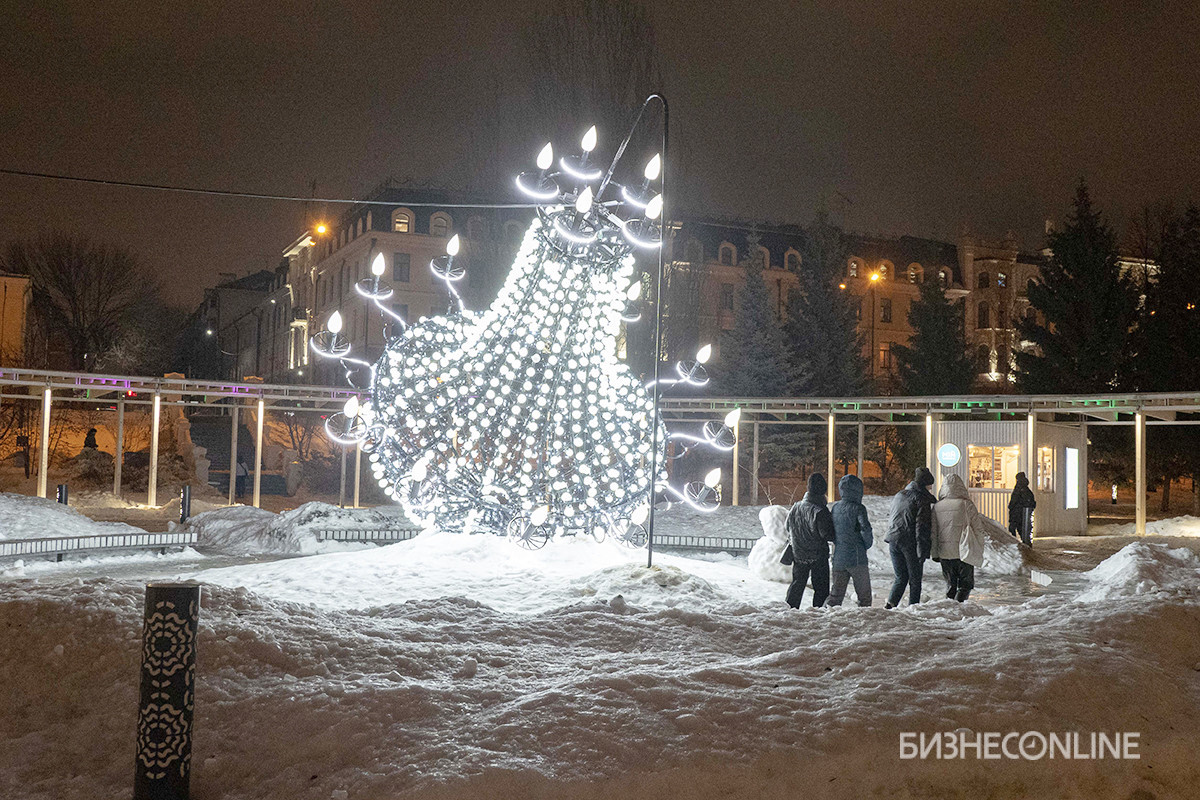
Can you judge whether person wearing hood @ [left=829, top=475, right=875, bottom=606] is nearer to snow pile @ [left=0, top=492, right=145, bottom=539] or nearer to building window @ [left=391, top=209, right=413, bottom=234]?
snow pile @ [left=0, top=492, right=145, bottom=539]

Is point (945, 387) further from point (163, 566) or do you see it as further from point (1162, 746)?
point (1162, 746)

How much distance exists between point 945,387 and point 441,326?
37.0 metres

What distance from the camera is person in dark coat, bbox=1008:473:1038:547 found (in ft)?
66.5

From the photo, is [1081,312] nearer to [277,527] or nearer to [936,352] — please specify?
[936,352]

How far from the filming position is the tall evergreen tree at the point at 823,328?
4062 centimetres

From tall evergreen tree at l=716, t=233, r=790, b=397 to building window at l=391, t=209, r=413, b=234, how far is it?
18.9m

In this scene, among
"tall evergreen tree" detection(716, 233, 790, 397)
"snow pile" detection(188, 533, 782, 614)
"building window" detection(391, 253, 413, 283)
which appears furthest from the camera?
"building window" detection(391, 253, 413, 283)

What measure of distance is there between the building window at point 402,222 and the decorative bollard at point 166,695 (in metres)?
45.4

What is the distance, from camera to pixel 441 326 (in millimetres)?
12531

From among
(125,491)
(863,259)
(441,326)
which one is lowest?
(125,491)

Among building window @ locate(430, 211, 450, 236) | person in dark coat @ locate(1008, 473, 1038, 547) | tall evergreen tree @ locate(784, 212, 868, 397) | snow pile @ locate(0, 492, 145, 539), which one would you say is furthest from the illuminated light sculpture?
building window @ locate(430, 211, 450, 236)

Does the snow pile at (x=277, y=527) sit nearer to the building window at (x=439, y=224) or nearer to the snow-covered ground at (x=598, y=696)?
the snow-covered ground at (x=598, y=696)

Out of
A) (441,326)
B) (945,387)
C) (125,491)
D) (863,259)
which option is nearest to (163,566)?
(441,326)

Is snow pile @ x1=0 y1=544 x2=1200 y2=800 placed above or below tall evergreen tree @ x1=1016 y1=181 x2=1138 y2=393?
below
